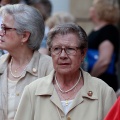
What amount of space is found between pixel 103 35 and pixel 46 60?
2.74 meters

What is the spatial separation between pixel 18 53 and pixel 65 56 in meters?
0.68

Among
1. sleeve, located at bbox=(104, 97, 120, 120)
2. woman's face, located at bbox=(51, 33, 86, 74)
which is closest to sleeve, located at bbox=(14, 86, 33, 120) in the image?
woman's face, located at bbox=(51, 33, 86, 74)

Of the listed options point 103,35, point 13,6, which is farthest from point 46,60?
point 103,35

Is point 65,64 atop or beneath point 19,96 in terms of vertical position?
atop

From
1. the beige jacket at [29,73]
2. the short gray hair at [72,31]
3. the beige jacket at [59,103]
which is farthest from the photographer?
the beige jacket at [29,73]

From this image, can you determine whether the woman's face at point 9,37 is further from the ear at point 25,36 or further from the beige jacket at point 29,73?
the beige jacket at point 29,73

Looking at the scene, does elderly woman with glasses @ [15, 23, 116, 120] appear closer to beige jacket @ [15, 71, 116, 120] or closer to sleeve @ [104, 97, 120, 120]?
beige jacket @ [15, 71, 116, 120]

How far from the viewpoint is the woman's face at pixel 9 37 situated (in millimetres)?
5508

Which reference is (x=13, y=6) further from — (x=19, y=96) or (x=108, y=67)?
(x=108, y=67)

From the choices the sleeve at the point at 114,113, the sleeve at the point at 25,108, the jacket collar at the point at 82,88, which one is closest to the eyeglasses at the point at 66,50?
the jacket collar at the point at 82,88

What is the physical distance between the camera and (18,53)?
5.59 metres

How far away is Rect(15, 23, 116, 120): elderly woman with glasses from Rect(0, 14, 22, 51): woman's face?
0.48m

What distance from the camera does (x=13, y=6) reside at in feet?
18.2

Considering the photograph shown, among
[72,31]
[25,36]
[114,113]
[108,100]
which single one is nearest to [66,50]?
[72,31]
